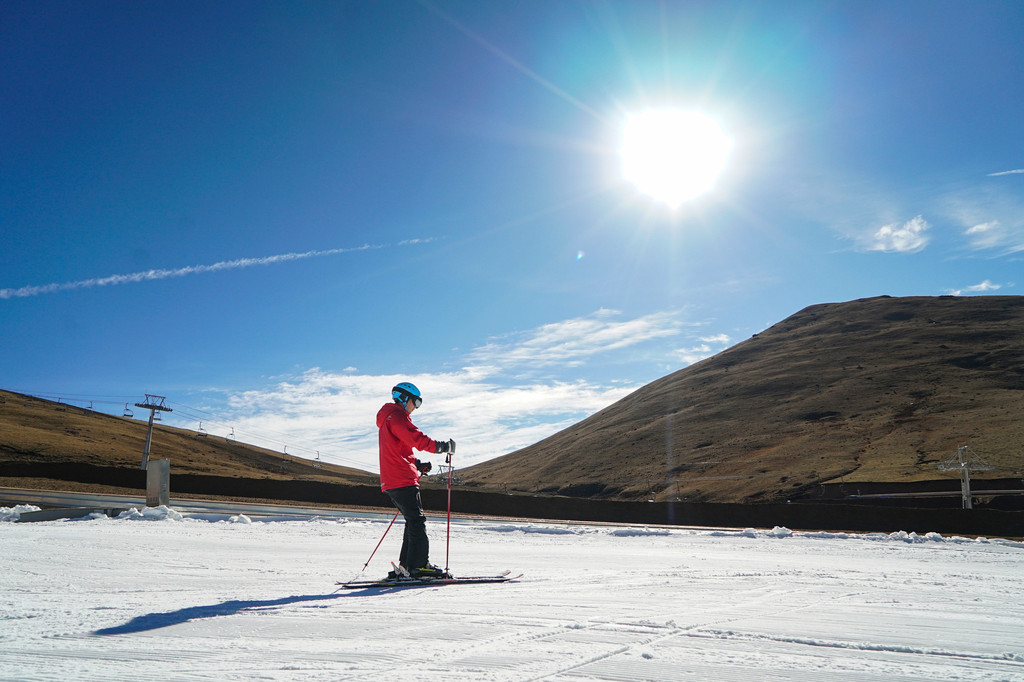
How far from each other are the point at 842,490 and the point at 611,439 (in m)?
46.8

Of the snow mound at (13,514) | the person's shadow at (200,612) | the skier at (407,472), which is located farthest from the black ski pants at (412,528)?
the snow mound at (13,514)

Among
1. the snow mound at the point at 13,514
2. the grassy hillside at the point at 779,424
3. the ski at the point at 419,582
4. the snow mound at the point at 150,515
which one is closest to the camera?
the ski at the point at 419,582

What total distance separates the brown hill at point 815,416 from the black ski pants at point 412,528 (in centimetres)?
5116

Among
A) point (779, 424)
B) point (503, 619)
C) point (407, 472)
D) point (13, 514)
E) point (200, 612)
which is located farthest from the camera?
point (779, 424)

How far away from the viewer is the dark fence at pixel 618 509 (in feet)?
62.2

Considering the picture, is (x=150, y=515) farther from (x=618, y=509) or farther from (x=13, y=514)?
(x=618, y=509)

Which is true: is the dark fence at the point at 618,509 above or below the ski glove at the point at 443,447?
below

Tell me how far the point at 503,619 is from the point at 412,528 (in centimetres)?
259

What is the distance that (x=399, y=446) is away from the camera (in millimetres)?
6727

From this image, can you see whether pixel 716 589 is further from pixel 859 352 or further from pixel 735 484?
pixel 859 352

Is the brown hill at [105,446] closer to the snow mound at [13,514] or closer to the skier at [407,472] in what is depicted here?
the snow mound at [13,514]

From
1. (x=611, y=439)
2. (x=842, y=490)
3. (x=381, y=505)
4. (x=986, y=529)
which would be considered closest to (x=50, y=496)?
(x=381, y=505)

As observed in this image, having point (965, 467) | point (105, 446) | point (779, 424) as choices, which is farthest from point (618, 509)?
point (105, 446)

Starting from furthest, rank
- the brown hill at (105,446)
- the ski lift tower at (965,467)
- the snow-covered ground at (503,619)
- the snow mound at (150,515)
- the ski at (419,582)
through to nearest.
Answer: the brown hill at (105,446)
the ski lift tower at (965,467)
the snow mound at (150,515)
the ski at (419,582)
the snow-covered ground at (503,619)
